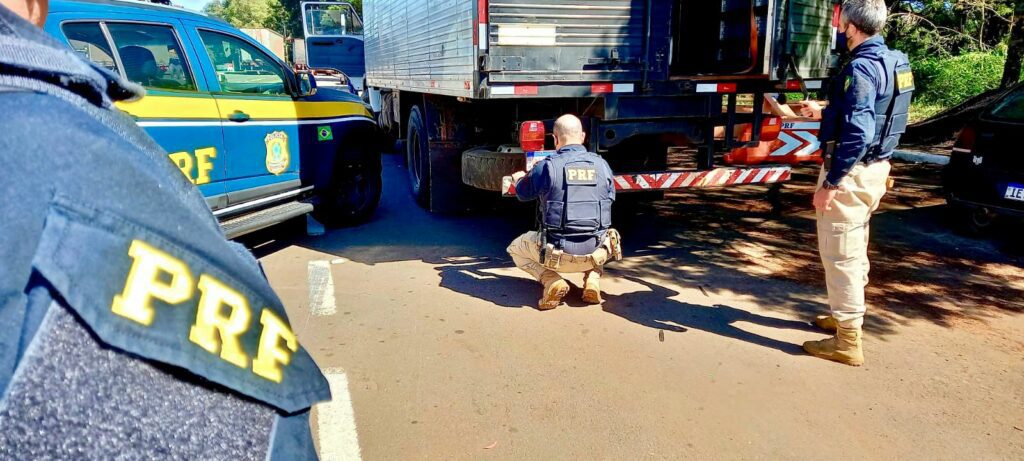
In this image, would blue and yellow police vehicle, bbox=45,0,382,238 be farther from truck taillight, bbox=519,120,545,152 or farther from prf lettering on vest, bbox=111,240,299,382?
prf lettering on vest, bbox=111,240,299,382

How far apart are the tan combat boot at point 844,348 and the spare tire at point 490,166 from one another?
286cm

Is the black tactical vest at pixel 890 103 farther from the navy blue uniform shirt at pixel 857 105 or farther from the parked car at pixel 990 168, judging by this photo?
the parked car at pixel 990 168

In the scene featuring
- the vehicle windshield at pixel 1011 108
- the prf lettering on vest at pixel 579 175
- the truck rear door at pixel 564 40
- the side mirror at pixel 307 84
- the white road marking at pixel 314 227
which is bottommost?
the white road marking at pixel 314 227

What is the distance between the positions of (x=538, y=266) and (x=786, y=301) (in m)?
1.71

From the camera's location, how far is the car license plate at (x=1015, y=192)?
5.96 m

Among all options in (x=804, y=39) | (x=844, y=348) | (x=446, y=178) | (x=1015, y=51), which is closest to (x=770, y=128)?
(x=804, y=39)

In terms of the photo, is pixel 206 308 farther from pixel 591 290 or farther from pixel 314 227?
pixel 314 227

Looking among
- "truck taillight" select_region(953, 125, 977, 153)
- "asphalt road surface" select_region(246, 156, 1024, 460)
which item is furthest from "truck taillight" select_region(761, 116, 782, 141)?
"truck taillight" select_region(953, 125, 977, 153)

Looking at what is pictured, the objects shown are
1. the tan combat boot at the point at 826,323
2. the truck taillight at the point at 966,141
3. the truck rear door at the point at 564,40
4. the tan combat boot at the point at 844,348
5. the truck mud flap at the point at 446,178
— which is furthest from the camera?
the truck mud flap at the point at 446,178

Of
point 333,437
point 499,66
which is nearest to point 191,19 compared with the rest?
point 499,66

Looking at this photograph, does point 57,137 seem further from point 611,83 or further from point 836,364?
point 611,83

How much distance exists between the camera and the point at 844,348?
396cm

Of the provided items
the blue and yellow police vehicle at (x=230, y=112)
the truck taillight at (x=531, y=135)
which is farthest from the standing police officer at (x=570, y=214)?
the blue and yellow police vehicle at (x=230, y=112)

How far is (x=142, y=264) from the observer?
0.73 meters
